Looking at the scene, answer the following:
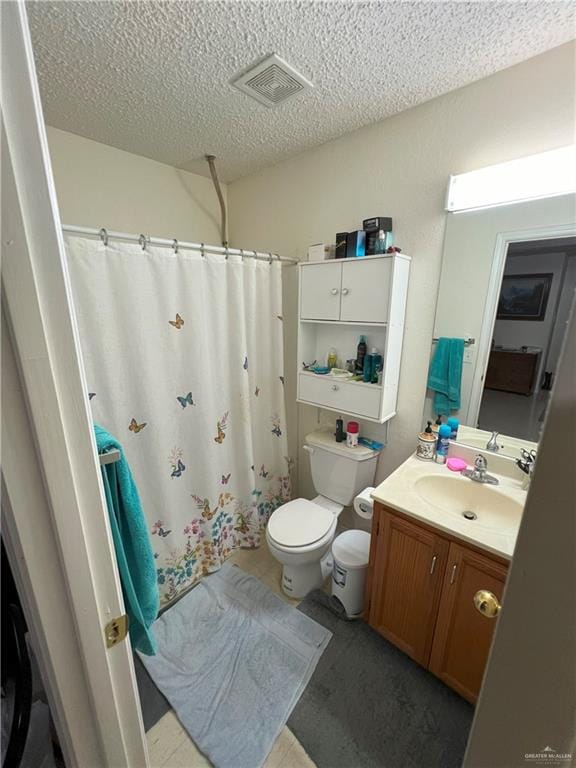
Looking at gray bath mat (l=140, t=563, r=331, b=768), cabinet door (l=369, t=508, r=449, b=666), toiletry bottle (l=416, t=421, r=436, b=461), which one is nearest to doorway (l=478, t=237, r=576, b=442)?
toiletry bottle (l=416, t=421, r=436, b=461)

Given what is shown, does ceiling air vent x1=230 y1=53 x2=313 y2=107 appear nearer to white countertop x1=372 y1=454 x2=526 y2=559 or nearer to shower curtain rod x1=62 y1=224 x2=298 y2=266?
shower curtain rod x1=62 y1=224 x2=298 y2=266

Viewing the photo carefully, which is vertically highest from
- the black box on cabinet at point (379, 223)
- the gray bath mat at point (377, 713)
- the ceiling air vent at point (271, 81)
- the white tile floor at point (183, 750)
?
the ceiling air vent at point (271, 81)

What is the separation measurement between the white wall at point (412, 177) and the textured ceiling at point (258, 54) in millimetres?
74

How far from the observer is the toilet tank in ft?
5.57

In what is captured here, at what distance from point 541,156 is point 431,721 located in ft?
6.95

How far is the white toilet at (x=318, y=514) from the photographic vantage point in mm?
1530

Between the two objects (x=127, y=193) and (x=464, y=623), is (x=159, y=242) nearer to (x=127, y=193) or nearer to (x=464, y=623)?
(x=127, y=193)

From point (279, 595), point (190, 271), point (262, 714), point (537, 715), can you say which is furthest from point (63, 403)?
point (279, 595)

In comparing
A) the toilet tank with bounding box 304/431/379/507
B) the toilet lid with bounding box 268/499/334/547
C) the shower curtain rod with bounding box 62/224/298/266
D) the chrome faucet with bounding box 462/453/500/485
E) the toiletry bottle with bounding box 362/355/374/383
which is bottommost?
the toilet lid with bounding box 268/499/334/547

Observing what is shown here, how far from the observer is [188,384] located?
158cm

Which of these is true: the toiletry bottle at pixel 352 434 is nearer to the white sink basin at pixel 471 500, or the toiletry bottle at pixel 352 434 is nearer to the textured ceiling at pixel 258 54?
the white sink basin at pixel 471 500

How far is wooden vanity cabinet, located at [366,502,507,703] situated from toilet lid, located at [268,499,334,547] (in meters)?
0.32

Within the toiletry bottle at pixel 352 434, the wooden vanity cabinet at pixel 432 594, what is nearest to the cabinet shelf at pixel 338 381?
the toiletry bottle at pixel 352 434

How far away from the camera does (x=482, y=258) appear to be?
1327 mm
